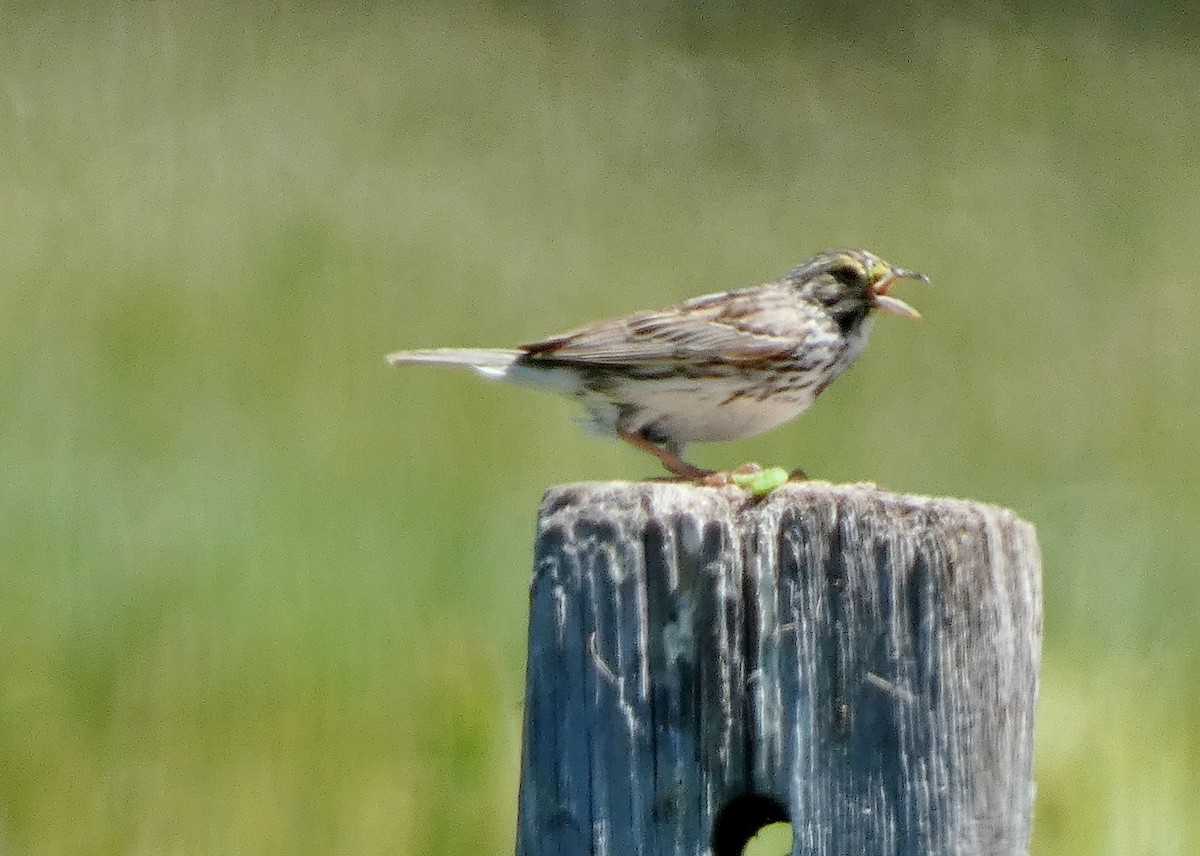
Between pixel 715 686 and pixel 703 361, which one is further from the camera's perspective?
pixel 703 361

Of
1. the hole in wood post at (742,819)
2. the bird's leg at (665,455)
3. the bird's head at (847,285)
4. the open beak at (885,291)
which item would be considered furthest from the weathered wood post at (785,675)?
the bird's head at (847,285)

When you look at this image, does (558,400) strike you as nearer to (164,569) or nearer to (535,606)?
(164,569)

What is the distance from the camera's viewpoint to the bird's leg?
5.45 meters

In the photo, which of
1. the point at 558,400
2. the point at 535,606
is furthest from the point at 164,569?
the point at 535,606

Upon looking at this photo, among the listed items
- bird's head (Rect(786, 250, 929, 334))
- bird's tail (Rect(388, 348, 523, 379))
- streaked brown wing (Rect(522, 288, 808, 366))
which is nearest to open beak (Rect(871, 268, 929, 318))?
bird's head (Rect(786, 250, 929, 334))

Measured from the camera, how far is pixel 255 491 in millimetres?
7223

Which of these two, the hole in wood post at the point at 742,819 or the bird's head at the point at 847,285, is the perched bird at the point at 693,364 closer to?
the bird's head at the point at 847,285

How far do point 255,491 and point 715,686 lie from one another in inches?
172

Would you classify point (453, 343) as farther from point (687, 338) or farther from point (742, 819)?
point (742, 819)

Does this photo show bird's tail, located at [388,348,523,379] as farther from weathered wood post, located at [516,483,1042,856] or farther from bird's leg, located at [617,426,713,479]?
weathered wood post, located at [516,483,1042,856]

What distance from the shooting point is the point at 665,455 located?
18.2 ft

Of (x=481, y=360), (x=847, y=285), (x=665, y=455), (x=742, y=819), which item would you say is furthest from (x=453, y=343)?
(x=742, y=819)

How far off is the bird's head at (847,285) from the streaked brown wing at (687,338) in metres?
0.11

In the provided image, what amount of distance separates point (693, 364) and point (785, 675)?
2658 millimetres
